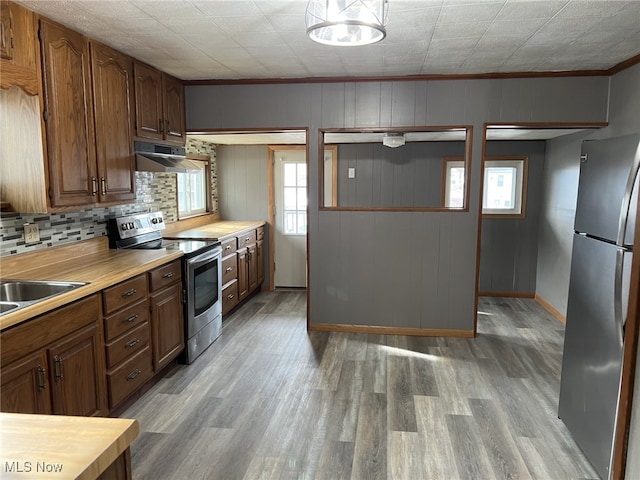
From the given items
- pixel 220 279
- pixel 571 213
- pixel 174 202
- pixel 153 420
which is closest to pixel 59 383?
pixel 153 420

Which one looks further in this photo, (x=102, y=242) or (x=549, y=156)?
(x=549, y=156)

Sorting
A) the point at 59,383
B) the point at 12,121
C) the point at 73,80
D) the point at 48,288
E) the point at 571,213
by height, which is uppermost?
the point at 73,80

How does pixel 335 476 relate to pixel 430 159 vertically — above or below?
below

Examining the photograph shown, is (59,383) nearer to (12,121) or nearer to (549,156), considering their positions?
(12,121)

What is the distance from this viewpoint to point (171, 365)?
11.3 ft

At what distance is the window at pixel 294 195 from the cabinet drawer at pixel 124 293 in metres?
3.22

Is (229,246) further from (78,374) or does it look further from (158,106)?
(78,374)

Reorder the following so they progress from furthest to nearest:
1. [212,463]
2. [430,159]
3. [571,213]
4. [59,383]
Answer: [430,159], [571,213], [212,463], [59,383]

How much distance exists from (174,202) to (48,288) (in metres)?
2.48

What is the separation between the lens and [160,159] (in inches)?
143

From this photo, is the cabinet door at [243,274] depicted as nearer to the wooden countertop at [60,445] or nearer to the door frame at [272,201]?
the door frame at [272,201]

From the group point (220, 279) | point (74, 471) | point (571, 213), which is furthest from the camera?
point (571, 213)

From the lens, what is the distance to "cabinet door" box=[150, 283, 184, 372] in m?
3.07

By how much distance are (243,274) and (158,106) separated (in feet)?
7.09
